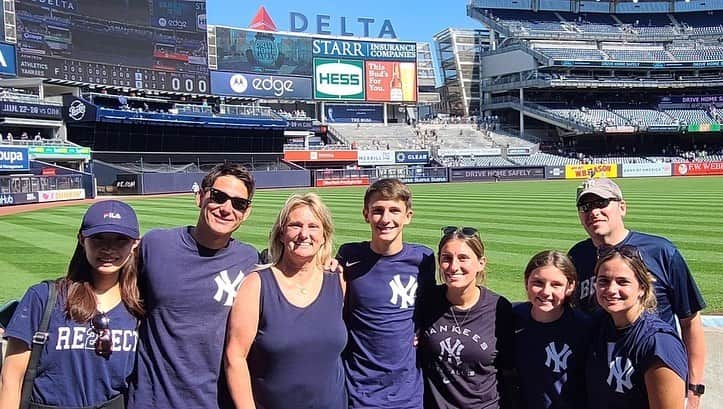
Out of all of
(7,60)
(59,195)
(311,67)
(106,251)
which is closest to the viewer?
(106,251)

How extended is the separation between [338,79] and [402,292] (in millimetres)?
64683

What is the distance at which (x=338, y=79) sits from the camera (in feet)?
218

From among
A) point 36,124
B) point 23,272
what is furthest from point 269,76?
point 23,272

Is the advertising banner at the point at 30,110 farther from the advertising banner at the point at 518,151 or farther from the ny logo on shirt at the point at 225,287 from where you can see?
the ny logo on shirt at the point at 225,287

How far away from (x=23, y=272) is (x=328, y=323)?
360 inches

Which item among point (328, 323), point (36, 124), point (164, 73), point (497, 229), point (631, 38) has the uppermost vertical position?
point (631, 38)

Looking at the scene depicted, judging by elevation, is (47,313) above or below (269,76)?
below

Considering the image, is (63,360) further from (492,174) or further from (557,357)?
(492,174)

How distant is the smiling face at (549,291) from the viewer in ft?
10.6

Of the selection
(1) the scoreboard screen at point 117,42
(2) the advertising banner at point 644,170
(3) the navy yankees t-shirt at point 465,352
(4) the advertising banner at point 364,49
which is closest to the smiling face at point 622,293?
(3) the navy yankees t-shirt at point 465,352

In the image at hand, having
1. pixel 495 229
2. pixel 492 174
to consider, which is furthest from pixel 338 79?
pixel 495 229

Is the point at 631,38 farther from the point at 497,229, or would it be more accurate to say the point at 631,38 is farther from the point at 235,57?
the point at 497,229

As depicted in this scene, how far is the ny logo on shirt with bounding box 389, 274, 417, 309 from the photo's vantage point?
339 centimetres

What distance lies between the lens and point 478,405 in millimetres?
3289
